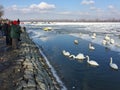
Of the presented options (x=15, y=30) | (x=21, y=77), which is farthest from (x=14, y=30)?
(x=21, y=77)

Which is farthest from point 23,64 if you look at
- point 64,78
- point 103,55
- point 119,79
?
point 103,55

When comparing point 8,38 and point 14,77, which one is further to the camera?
point 8,38

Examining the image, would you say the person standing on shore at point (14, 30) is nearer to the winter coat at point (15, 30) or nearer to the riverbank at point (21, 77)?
the winter coat at point (15, 30)

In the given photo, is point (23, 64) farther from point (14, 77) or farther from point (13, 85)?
point (13, 85)

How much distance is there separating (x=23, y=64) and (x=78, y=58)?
8.05m

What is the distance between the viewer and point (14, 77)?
10734 mm

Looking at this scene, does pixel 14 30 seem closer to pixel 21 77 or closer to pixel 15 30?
pixel 15 30

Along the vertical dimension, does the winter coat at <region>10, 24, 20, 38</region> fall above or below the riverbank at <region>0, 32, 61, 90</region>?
above

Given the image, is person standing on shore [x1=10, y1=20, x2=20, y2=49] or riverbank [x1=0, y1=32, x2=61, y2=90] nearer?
riverbank [x1=0, y1=32, x2=61, y2=90]

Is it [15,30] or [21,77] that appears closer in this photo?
[21,77]

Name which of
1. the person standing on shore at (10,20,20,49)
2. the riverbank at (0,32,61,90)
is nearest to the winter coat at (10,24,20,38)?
the person standing on shore at (10,20,20,49)

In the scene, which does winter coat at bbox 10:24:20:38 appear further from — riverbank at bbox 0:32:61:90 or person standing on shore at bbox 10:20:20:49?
riverbank at bbox 0:32:61:90

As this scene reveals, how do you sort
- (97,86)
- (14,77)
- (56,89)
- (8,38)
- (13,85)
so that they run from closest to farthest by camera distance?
(13,85)
(14,77)
(56,89)
(97,86)
(8,38)

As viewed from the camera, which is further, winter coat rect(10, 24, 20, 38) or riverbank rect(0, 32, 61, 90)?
winter coat rect(10, 24, 20, 38)
